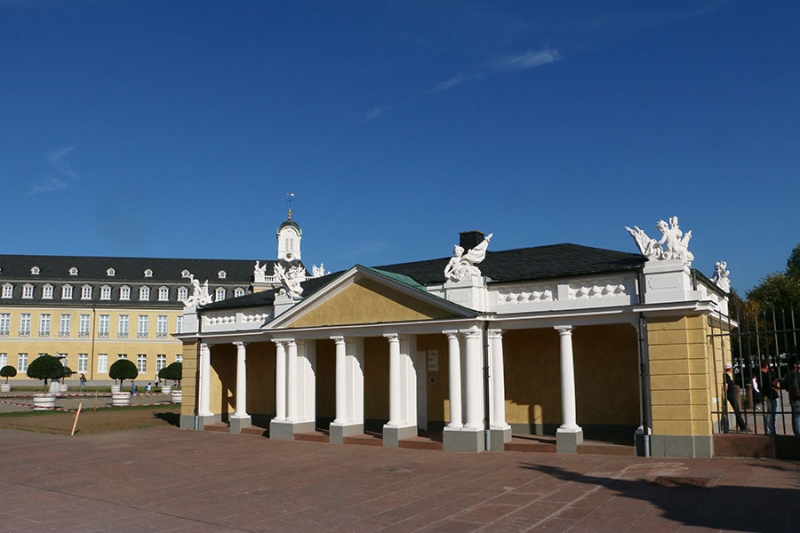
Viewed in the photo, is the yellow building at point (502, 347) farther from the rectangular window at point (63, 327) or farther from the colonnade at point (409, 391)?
the rectangular window at point (63, 327)

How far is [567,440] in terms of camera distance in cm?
1691

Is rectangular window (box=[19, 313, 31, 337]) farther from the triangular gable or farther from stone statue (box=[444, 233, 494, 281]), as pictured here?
stone statue (box=[444, 233, 494, 281])

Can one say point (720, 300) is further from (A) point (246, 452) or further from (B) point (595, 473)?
(A) point (246, 452)

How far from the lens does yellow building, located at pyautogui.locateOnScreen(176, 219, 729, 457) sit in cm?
1602

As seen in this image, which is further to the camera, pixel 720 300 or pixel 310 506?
pixel 720 300

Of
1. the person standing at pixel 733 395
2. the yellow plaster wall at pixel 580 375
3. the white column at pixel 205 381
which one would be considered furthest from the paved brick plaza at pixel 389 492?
the white column at pixel 205 381

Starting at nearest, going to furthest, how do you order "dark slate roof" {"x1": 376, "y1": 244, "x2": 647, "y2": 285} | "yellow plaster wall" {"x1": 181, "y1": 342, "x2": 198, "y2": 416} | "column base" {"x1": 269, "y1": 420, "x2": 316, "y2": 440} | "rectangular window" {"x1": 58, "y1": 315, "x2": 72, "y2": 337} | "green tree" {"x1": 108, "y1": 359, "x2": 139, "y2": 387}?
"dark slate roof" {"x1": 376, "y1": 244, "x2": 647, "y2": 285} < "column base" {"x1": 269, "y1": 420, "x2": 316, "y2": 440} < "yellow plaster wall" {"x1": 181, "y1": 342, "x2": 198, "y2": 416} < "green tree" {"x1": 108, "y1": 359, "x2": 139, "y2": 387} < "rectangular window" {"x1": 58, "y1": 315, "x2": 72, "y2": 337}

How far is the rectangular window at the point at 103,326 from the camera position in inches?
2842

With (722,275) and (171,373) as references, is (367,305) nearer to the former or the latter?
(722,275)

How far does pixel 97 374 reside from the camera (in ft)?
234

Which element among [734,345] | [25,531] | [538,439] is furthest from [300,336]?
[734,345]

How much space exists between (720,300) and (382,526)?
14.9m

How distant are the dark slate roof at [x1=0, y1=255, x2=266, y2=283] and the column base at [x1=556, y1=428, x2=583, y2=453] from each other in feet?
202

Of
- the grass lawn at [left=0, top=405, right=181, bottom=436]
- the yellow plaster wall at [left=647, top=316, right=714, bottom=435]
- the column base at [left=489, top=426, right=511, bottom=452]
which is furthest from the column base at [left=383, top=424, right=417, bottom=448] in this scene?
the grass lawn at [left=0, top=405, right=181, bottom=436]
